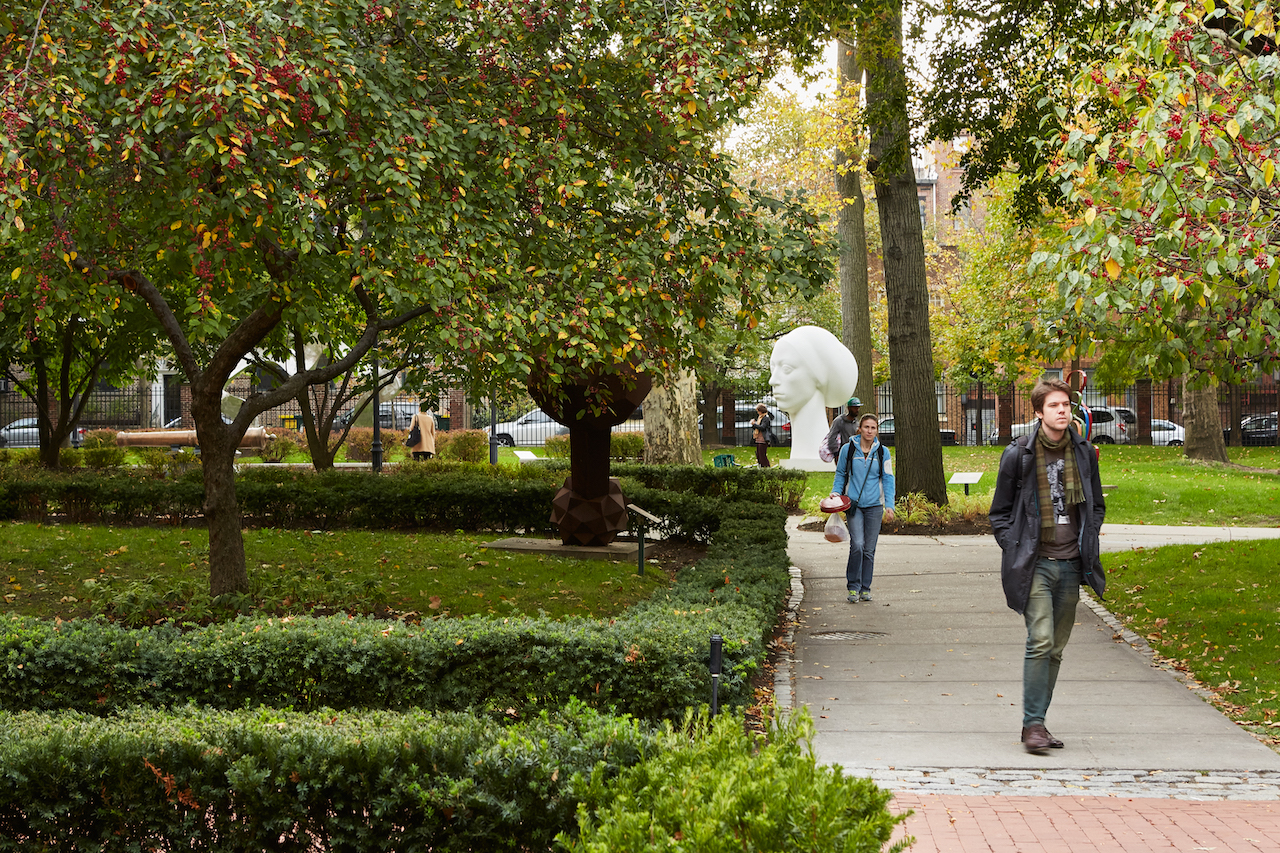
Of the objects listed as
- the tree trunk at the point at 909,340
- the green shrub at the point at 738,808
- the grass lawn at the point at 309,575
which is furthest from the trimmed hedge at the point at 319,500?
the green shrub at the point at 738,808

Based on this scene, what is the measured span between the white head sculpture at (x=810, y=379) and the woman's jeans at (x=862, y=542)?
1217 cm

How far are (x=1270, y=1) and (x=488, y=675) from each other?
19.2 ft

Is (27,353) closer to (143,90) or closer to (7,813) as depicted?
(143,90)

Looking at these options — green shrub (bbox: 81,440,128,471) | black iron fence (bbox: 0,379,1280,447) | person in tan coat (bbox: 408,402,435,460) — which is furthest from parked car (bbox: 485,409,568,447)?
green shrub (bbox: 81,440,128,471)

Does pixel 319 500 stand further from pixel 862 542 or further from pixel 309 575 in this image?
pixel 862 542

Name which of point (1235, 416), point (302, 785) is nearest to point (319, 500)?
point (302, 785)

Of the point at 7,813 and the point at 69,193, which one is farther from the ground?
the point at 69,193

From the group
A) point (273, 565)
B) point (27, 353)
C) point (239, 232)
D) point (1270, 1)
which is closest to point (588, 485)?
point (273, 565)

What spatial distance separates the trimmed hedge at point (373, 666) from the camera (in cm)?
536

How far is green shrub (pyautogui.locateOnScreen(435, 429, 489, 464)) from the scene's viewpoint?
25.6 meters

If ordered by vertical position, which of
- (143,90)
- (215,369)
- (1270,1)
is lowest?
(215,369)

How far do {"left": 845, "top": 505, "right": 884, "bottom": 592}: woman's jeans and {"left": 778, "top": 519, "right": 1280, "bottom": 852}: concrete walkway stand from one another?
240 mm

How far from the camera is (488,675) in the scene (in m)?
5.52

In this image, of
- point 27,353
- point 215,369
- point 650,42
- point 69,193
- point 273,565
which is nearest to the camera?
point 69,193
